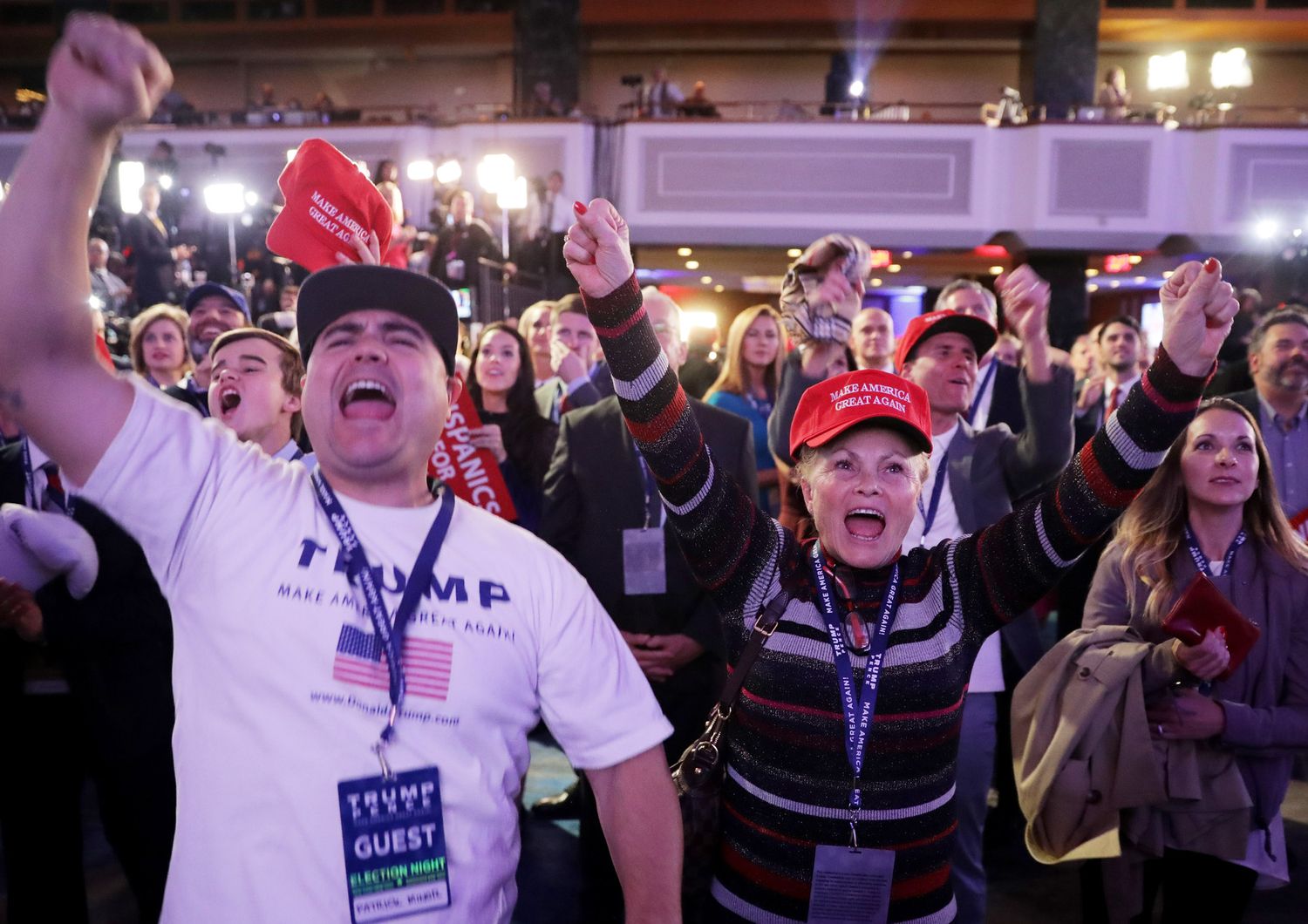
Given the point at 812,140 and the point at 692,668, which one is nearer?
the point at 692,668

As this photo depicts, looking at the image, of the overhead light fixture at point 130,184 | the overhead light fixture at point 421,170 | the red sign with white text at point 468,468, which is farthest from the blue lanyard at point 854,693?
the overhead light fixture at point 130,184

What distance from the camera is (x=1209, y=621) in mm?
2084

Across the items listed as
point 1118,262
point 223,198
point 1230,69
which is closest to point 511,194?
point 223,198

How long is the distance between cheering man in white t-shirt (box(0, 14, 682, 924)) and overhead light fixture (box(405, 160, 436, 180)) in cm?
1168

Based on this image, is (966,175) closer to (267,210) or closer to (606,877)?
(267,210)

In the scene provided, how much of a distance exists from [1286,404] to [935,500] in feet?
6.01

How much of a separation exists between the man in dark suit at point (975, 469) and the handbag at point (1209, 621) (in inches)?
19.5

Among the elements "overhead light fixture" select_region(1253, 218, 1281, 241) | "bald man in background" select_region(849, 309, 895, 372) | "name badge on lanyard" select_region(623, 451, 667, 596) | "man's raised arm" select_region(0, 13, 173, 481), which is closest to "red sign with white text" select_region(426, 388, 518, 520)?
"name badge on lanyard" select_region(623, 451, 667, 596)

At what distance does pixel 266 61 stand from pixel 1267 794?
18.8m

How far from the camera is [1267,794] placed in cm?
228

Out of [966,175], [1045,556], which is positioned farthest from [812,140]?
[1045,556]

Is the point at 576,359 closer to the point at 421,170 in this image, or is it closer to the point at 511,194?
the point at 511,194

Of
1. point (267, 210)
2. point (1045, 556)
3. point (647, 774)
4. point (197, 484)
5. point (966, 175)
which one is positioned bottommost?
point (647, 774)

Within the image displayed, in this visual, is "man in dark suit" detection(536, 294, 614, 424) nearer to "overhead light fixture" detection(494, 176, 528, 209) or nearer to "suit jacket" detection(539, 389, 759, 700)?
"suit jacket" detection(539, 389, 759, 700)
